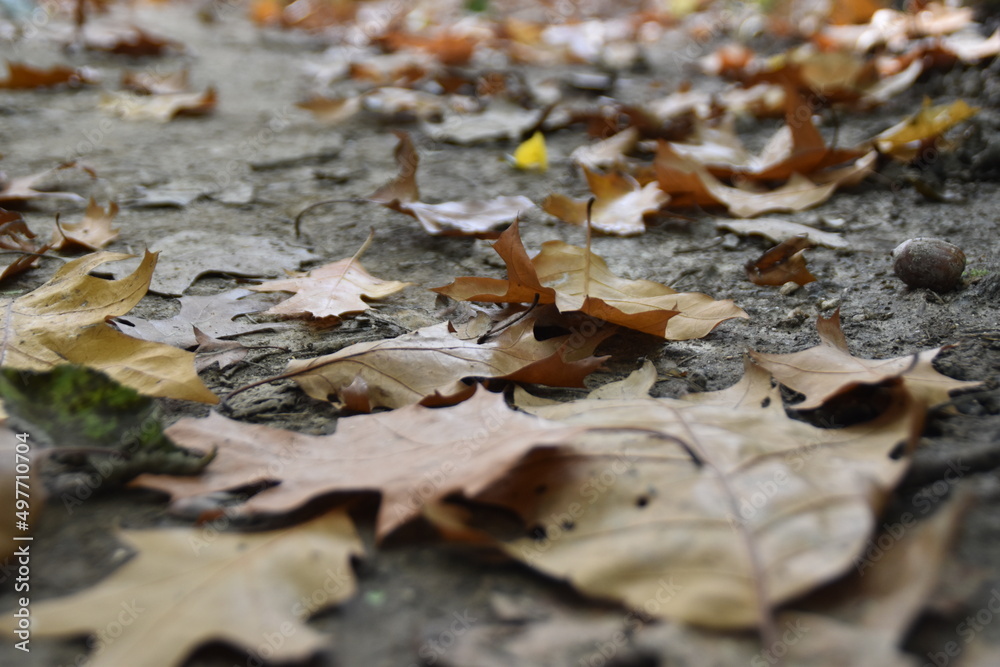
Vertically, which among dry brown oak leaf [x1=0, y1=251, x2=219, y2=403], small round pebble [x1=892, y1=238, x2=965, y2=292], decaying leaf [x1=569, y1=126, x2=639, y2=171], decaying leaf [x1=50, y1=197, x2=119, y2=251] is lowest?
decaying leaf [x1=50, y1=197, x2=119, y2=251]

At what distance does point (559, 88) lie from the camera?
9.18ft

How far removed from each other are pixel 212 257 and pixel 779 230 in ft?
3.66

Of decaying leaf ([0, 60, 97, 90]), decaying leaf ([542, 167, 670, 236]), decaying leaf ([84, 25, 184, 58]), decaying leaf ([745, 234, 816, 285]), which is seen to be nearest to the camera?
decaying leaf ([745, 234, 816, 285])

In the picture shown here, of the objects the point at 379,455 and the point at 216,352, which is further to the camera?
the point at 216,352

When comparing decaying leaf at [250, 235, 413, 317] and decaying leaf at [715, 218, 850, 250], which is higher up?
decaying leaf at [715, 218, 850, 250]

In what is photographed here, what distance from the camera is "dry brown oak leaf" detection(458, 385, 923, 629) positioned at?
0.52m

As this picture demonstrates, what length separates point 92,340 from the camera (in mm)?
871

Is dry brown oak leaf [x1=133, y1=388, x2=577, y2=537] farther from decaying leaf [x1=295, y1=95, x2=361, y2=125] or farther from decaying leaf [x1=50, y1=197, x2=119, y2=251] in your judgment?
decaying leaf [x1=295, y1=95, x2=361, y2=125]

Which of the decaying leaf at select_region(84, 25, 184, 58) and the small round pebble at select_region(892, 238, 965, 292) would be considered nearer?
the small round pebble at select_region(892, 238, 965, 292)

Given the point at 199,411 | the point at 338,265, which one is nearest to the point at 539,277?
the point at 338,265

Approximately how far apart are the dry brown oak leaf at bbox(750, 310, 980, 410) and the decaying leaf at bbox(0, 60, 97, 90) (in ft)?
9.20

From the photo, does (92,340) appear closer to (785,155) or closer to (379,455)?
(379,455)

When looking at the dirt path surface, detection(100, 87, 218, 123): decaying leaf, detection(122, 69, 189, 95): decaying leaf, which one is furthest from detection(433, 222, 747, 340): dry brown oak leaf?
detection(122, 69, 189, 95): decaying leaf

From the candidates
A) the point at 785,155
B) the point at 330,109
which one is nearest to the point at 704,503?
the point at 785,155
